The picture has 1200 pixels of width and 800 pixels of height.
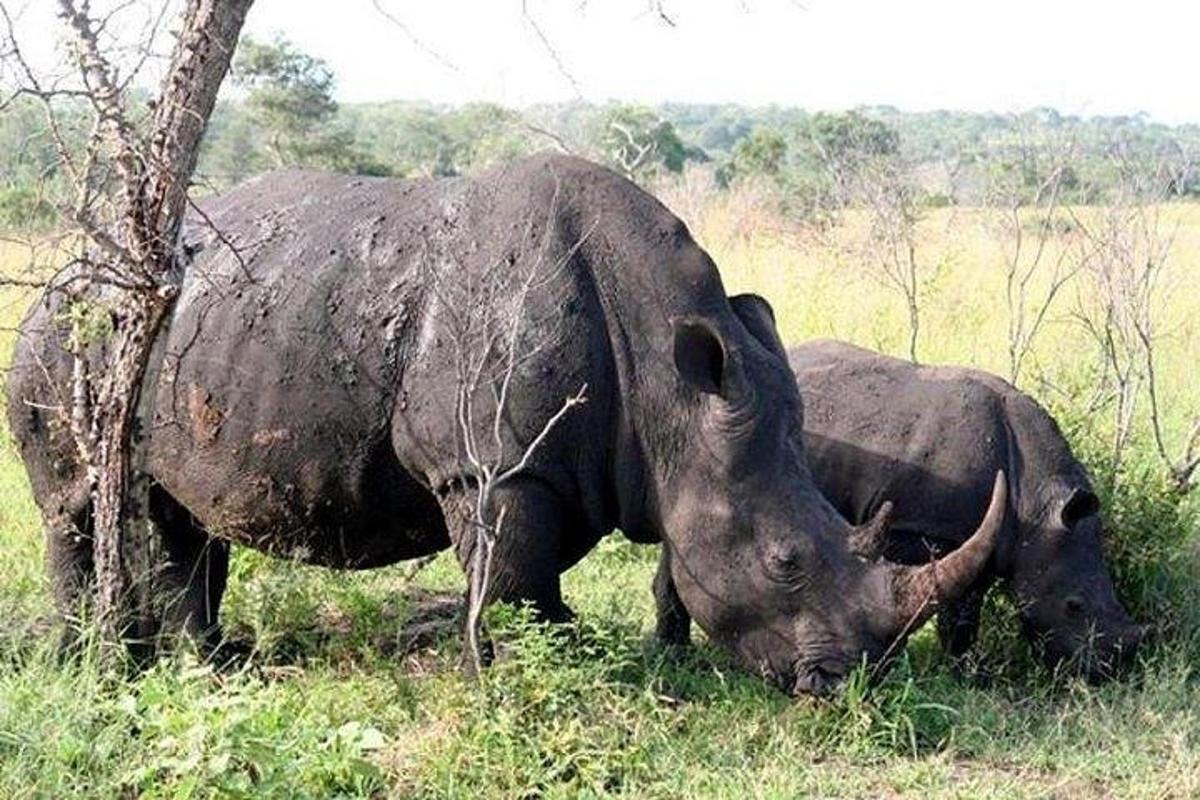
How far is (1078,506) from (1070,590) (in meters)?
0.35

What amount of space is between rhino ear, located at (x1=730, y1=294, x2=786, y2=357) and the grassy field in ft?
3.95

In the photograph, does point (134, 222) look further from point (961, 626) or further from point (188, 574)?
point (961, 626)

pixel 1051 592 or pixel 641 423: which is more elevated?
pixel 641 423

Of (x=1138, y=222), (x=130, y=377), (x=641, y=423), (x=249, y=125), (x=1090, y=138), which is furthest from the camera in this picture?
(x=249, y=125)

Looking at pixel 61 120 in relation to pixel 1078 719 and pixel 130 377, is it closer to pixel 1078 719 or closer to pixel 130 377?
pixel 130 377

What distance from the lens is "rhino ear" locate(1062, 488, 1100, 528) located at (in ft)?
24.3

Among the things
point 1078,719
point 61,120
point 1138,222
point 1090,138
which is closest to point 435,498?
point 61,120

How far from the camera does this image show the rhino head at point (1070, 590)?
739 cm

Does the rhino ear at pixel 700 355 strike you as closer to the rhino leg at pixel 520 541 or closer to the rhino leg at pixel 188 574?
the rhino leg at pixel 520 541

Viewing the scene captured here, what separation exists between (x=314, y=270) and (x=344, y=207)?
1.10 feet

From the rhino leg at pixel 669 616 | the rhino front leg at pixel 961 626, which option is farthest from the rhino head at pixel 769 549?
the rhino front leg at pixel 961 626

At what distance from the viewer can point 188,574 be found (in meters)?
7.32

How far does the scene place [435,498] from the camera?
6.47 metres

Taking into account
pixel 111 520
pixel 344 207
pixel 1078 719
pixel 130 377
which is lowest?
pixel 1078 719
